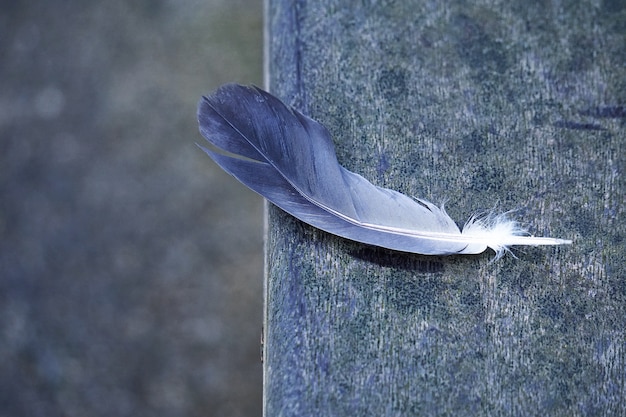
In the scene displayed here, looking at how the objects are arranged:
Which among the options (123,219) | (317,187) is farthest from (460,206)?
(123,219)

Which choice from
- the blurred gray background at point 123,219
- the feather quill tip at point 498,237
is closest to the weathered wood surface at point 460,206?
the feather quill tip at point 498,237

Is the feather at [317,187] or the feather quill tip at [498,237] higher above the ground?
the feather at [317,187]

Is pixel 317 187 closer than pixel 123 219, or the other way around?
pixel 317 187

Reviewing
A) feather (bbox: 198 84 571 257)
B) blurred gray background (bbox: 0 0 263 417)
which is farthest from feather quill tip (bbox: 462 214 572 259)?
blurred gray background (bbox: 0 0 263 417)

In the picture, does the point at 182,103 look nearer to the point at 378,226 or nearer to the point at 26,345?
the point at 26,345

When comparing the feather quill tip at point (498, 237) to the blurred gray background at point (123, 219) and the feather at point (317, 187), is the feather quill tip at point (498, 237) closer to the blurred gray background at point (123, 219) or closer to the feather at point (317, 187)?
the feather at point (317, 187)

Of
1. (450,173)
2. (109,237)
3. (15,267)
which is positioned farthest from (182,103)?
(450,173)

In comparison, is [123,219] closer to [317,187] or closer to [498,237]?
[317,187]
